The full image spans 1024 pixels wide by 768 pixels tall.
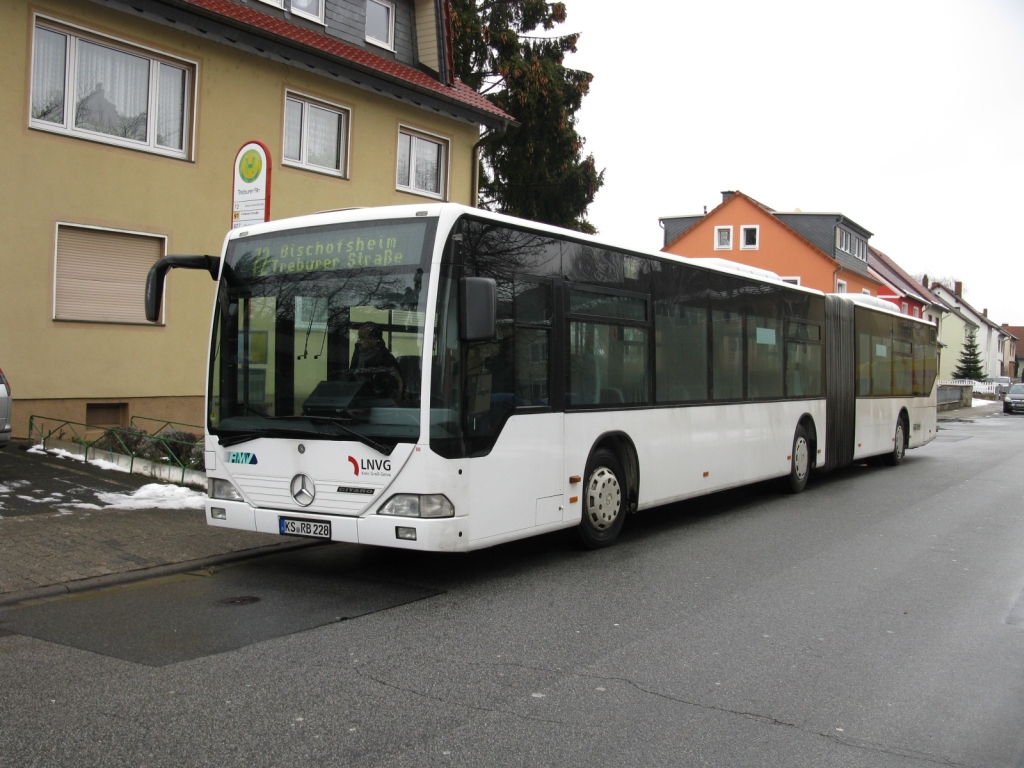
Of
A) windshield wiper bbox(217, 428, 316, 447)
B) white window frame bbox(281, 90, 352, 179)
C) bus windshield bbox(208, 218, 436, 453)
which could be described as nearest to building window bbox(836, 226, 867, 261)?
white window frame bbox(281, 90, 352, 179)

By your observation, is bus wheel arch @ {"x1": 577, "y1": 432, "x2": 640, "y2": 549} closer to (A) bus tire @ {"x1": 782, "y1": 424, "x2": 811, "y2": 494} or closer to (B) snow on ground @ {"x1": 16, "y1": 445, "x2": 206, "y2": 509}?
(B) snow on ground @ {"x1": 16, "y1": 445, "x2": 206, "y2": 509}

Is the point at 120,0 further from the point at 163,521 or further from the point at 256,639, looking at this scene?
the point at 256,639

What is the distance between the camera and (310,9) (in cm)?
1902

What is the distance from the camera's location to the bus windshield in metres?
7.20

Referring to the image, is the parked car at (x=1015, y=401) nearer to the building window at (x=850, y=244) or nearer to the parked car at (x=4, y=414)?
the building window at (x=850, y=244)

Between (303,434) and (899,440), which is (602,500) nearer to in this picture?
(303,434)

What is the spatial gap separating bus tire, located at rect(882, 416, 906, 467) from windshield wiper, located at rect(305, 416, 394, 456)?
47.1 ft

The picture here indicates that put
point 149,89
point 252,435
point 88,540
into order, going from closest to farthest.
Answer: point 252,435 < point 88,540 < point 149,89

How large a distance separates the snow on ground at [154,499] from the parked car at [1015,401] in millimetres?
51738

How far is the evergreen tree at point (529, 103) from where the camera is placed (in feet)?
89.6

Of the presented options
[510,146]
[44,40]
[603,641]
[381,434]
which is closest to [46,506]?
[381,434]

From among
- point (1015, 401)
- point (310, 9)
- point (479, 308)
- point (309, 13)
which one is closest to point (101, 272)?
point (309, 13)

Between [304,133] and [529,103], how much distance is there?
1046 centimetres

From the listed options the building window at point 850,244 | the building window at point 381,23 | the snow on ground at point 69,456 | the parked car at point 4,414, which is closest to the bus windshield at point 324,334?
the parked car at point 4,414
